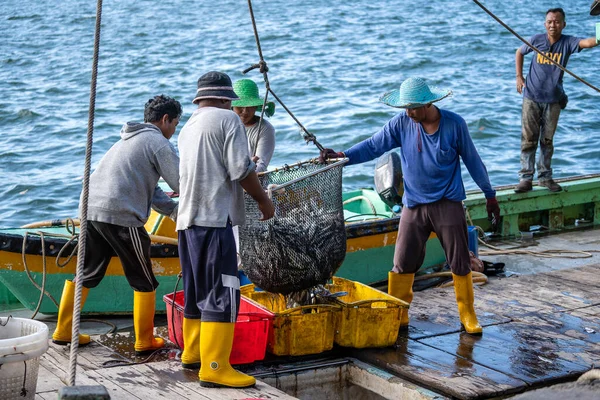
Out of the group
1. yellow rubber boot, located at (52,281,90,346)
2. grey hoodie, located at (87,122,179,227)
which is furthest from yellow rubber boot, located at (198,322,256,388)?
yellow rubber boot, located at (52,281,90,346)

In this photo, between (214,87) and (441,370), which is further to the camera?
(441,370)

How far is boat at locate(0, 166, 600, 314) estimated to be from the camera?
7.43 meters

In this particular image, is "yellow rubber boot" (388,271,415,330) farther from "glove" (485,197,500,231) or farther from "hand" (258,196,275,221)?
"hand" (258,196,275,221)

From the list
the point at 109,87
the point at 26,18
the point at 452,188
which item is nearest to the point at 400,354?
the point at 452,188

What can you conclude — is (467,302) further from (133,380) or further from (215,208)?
(133,380)

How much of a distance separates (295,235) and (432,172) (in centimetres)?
111

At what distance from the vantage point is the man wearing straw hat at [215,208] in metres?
5.26

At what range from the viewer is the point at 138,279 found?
6.02 m

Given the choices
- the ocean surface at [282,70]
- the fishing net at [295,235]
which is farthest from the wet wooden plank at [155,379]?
the ocean surface at [282,70]

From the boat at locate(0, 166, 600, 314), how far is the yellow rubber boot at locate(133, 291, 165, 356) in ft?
2.98

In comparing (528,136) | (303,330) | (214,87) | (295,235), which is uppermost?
(214,87)

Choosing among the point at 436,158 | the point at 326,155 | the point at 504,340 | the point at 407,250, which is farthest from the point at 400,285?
the point at 326,155

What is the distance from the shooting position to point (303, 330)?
6.04m

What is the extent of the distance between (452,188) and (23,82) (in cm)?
2135
